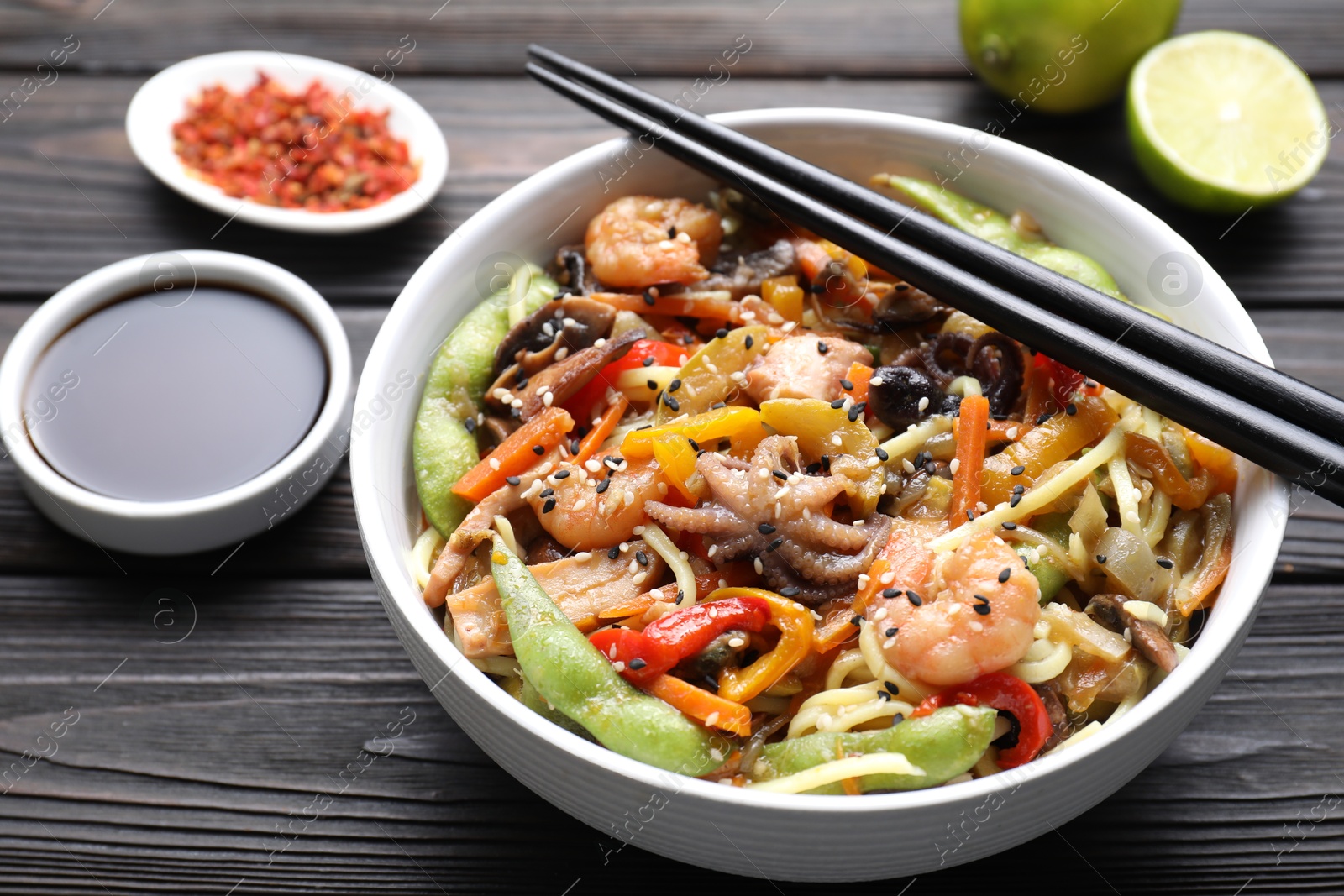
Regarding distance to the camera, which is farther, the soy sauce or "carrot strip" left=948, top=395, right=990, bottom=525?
the soy sauce

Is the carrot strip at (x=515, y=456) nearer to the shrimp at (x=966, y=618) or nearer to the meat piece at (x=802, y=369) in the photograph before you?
the meat piece at (x=802, y=369)

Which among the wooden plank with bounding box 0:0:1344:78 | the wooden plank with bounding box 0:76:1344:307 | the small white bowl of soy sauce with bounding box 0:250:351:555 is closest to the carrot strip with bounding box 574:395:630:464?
the small white bowl of soy sauce with bounding box 0:250:351:555

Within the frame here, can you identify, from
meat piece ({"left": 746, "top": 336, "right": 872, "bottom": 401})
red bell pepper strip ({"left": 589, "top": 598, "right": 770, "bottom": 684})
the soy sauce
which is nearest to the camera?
red bell pepper strip ({"left": 589, "top": 598, "right": 770, "bottom": 684})

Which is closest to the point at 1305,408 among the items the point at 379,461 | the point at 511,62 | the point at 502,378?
the point at 502,378

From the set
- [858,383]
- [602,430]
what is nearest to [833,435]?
[858,383]

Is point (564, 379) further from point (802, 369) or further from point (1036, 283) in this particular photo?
point (1036, 283)

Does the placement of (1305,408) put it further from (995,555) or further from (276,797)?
(276,797)

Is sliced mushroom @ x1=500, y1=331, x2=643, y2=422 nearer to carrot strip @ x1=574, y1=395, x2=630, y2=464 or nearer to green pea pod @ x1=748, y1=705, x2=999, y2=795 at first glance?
carrot strip @ x1=574, y1=395, x2=630, y2=464
